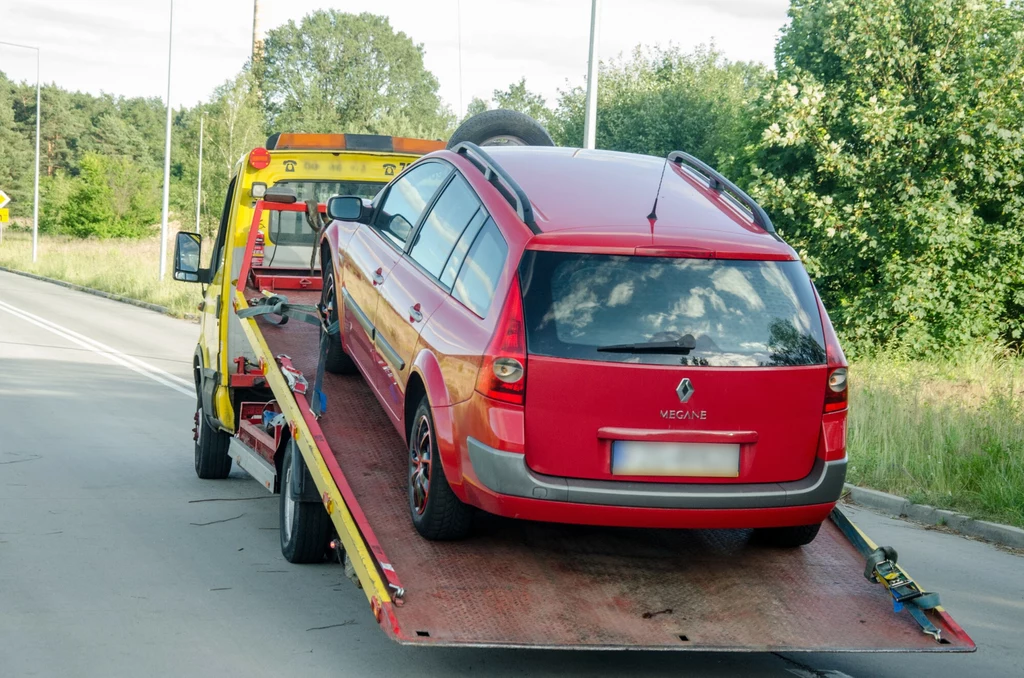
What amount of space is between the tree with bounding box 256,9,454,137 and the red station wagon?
7067 cm

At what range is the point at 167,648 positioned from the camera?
5121 mm

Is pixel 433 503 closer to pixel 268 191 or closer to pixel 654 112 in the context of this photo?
pixel 268 191

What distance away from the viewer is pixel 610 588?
474 cm

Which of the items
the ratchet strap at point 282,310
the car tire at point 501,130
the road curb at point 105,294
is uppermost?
the car tire at point 501,130

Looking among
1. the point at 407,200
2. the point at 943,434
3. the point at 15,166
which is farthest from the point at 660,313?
the point at 15,166

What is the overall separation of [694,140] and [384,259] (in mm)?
34892

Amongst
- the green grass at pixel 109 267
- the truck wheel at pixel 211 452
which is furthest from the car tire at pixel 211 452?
the green grass at pixel 109 267

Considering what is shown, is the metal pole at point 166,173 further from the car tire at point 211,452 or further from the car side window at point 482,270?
the car side window at point 482,270

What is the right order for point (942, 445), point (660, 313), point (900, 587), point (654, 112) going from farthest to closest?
point (654, 112), point (942, 445), point (900, 587), point (660, 313)

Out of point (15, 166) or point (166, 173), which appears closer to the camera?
point (166, 173)

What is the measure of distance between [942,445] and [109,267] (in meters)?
35.1

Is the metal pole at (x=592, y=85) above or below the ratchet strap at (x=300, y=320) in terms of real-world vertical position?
above

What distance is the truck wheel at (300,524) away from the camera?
640cm

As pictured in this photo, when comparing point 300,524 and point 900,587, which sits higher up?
point 900,587
